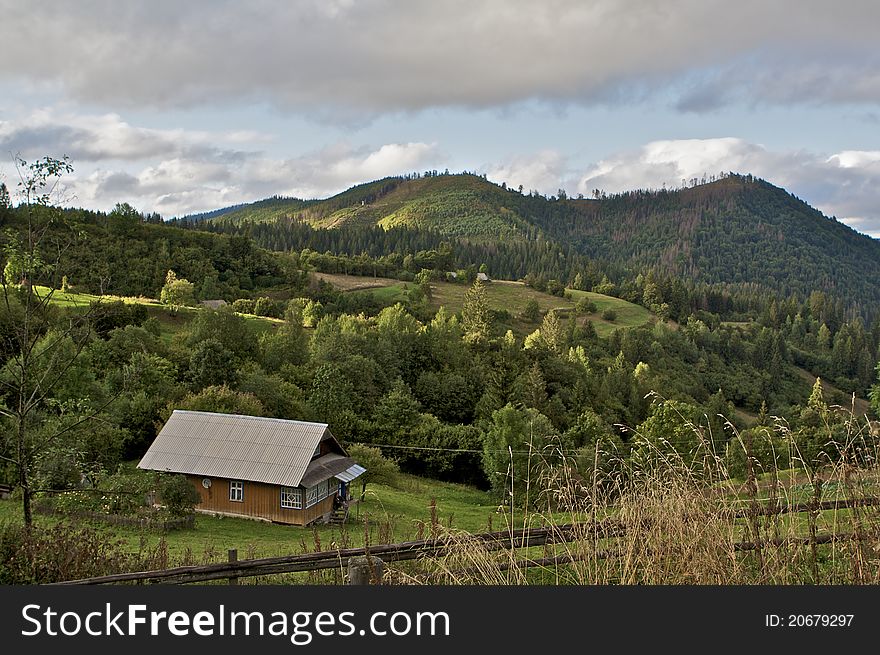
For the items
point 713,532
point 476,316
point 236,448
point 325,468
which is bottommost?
point 325,468

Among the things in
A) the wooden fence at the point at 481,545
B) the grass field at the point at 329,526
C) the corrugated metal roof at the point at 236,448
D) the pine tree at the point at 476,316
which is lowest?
the grass field at the point at 329,526

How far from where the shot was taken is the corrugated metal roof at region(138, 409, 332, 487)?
2439 centimetres

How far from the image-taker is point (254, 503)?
24797mm

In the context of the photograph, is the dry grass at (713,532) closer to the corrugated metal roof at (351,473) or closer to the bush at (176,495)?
the bush at (176,495)

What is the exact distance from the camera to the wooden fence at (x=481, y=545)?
178 inches

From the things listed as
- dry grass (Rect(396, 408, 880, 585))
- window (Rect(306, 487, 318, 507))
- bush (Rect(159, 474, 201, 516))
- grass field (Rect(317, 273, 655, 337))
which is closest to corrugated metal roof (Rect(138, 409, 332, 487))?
window (Rect(306, 487, 318, 507))

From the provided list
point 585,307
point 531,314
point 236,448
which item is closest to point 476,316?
point 531,314

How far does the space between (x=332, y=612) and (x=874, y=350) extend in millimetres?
150262

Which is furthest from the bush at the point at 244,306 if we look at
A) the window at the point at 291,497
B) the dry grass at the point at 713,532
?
the dry grass at the point at 713,532

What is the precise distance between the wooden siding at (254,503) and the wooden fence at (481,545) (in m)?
18.3

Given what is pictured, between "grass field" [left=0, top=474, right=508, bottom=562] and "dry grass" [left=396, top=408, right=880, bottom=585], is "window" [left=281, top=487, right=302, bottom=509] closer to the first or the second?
"grass field" [left=0, top=474, right=508, bottom=562]

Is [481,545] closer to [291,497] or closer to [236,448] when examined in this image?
[291,497]

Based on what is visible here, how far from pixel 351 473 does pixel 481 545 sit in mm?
22245

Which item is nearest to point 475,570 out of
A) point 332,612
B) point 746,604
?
point 332,612
